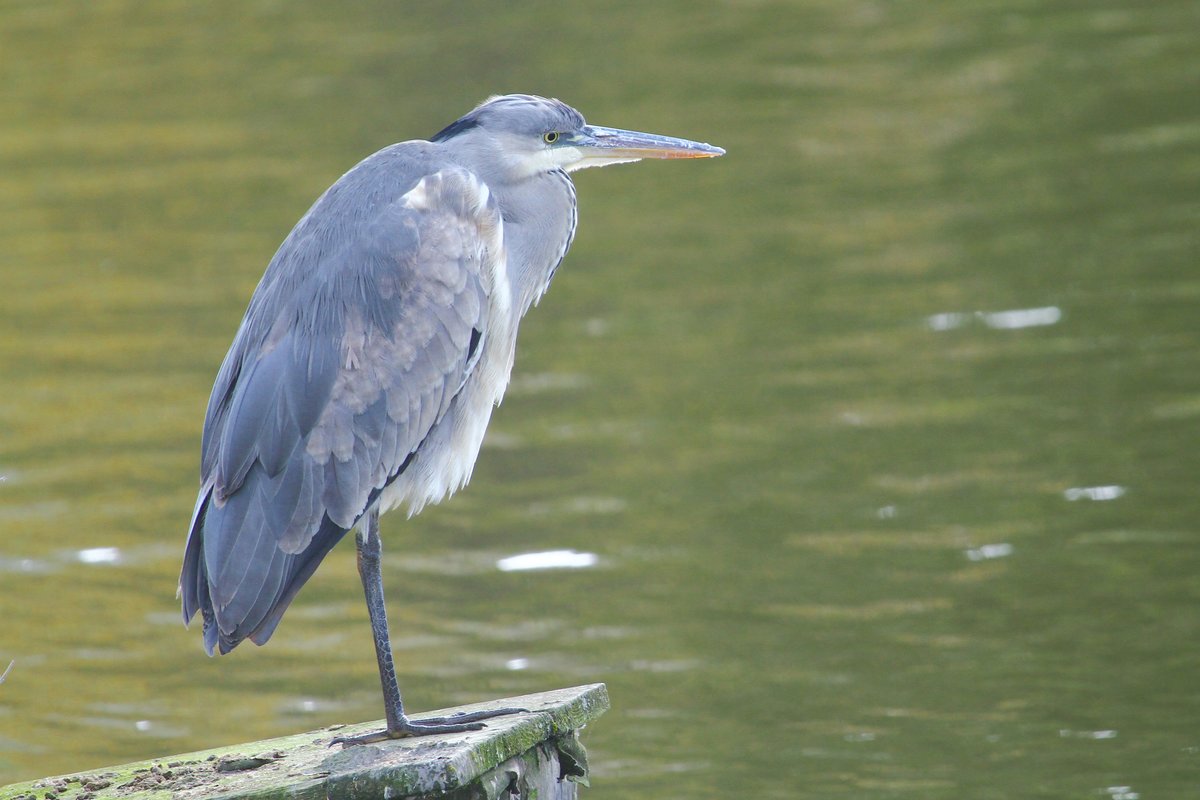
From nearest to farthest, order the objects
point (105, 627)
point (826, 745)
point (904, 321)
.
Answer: point (826, 745)
point (105, 627)
point (904, 321)

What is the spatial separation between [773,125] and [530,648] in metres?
7.78

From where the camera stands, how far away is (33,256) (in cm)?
1397

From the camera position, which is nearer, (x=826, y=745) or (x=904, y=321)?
(x=826, y=745)

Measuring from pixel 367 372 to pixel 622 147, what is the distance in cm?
113

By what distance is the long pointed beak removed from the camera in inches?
207

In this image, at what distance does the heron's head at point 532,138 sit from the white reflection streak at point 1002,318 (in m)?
5.16

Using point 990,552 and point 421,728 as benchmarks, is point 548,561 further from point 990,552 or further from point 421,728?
point 421,728

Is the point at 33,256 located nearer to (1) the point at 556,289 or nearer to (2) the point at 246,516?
(1) the point at 556,289

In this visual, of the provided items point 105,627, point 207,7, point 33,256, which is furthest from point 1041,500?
point 207,7

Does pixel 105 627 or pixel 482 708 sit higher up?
pixel 482 708

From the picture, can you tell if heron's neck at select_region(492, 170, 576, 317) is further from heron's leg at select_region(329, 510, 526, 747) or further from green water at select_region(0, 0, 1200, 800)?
green water at select_region(0, 0, 1200, 800)

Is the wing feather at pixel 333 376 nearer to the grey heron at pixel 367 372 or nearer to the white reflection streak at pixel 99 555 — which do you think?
the grey heron at pixel 367 372

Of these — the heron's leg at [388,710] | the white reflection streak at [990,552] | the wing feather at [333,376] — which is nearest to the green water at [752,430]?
the white reflection streak at [990,552]

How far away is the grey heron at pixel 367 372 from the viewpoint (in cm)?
441
